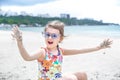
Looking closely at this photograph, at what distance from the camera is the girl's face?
189 inches

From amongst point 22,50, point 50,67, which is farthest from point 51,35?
point 22,50

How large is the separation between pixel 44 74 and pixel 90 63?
4.86 metres

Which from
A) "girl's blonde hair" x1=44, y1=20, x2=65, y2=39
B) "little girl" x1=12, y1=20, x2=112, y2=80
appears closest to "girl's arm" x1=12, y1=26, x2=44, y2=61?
"little girl" x1=12, y1=20, x2=112, y2=80

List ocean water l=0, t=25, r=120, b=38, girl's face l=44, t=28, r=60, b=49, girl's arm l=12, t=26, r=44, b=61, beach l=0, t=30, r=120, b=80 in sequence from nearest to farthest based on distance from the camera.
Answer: girl's arm l=12, t=26, r=44, b=61 → girl's face l=44, t=28, r=60, b=49 → beach l=0, t=30, r=120, b=80 → ocean water l=0, t=25, r=120, b=38

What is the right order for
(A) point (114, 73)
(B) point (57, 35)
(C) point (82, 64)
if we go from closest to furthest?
1. (B) point (57, 35)
2. (A) point (114, 73)
3. (C) point (82, 64)

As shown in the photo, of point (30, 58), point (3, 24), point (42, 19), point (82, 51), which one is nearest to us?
point (30, 58)

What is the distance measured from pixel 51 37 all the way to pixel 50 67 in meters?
0.35

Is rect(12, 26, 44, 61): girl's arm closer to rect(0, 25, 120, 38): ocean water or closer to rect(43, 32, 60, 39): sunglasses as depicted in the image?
rect(43, 32, 60, 39): sunglasses

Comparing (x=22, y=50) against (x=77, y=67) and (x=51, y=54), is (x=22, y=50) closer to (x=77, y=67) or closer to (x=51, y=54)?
(x=51, y=54)

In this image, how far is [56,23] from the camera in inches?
193

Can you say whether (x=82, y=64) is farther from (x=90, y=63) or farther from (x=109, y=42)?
(x=109, y=42)

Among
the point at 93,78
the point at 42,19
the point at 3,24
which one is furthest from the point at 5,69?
the point at 3,24

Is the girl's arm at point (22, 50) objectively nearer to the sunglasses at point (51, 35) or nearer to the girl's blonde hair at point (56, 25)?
the sunglasses at point (51, 35)

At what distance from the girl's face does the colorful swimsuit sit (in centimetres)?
9
